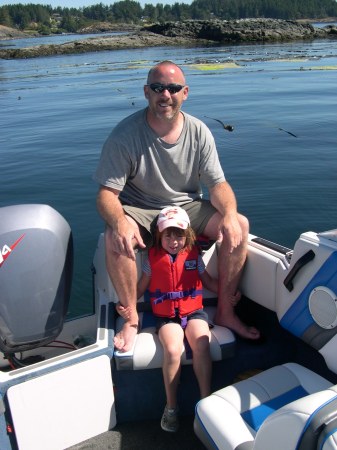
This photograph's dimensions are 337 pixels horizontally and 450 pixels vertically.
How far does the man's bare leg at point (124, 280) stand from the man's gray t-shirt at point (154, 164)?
408 millimetres

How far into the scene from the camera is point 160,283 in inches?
110

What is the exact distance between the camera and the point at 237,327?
280 centimetres

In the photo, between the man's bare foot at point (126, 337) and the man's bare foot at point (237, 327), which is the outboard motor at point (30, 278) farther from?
the man's bare foot at point (237, 327)

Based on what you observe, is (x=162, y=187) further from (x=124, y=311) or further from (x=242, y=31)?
(x=242, y=31)

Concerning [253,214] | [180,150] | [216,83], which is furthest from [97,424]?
[216,83]

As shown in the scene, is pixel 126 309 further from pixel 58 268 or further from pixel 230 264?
pixel 230 264

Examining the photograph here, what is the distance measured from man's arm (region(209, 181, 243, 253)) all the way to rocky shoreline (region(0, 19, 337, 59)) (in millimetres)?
45404

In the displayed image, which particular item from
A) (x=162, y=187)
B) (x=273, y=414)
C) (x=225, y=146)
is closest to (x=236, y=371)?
(x=162, y=187)

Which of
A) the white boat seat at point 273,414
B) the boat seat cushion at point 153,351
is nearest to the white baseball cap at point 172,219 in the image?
the boat seat cushion at point 153,351

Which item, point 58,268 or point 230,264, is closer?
point 58,268

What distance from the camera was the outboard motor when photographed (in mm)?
2445

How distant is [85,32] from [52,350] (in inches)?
5035

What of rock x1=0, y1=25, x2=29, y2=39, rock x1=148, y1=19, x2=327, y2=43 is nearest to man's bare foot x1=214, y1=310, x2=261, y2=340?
rock x1=148, y1=19, x2=327, y2=43

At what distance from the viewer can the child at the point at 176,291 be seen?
2.55m
